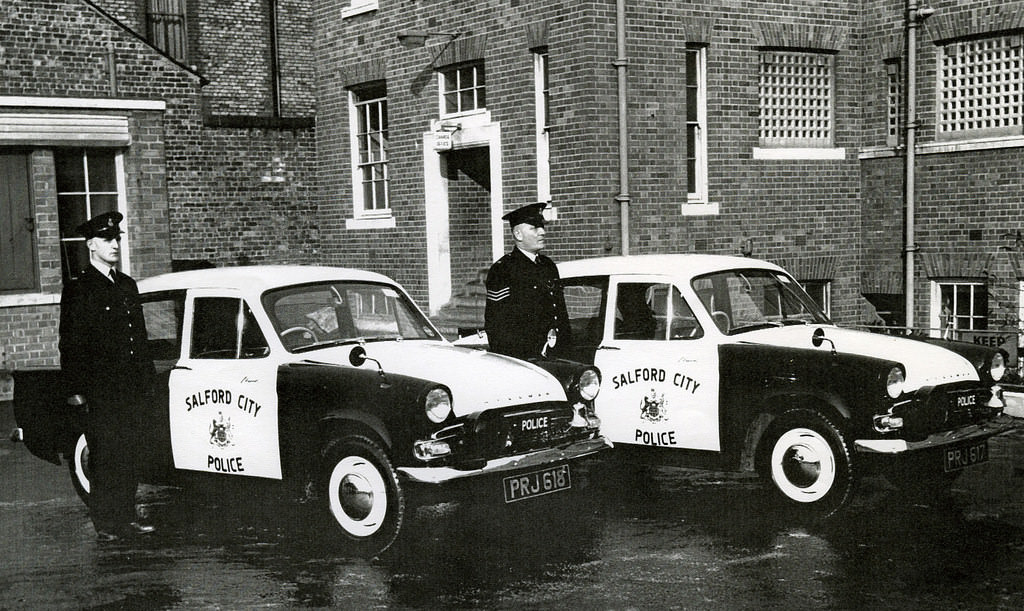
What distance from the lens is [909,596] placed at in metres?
5.75

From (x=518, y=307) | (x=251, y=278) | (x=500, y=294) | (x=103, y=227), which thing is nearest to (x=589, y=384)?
(x=518, y=307)

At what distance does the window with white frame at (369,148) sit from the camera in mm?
17891

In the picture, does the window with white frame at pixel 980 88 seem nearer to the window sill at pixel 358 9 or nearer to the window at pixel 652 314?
the window at pixel 652 314

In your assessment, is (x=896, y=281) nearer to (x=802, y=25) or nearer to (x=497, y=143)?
(x=802, y=25)

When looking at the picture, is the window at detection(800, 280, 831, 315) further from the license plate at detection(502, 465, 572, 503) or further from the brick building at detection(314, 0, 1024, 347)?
the license plate at detection(502, 465, 572, 503)

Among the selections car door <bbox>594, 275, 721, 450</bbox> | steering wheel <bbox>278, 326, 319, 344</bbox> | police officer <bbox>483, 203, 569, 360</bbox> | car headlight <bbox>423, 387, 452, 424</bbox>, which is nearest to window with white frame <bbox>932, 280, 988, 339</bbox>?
car door <bbox>594, 275, 721, 450</bbox>

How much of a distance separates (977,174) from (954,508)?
781 centimetres

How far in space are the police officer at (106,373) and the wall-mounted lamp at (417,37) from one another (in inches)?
360

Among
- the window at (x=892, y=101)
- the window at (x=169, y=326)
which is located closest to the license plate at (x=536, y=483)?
the window at (x=169, y=326)

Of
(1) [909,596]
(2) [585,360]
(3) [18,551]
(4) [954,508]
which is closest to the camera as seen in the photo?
(1) [909,596]

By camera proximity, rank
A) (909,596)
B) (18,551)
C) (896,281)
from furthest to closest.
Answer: (896,281) → (18,551) → (909,596)

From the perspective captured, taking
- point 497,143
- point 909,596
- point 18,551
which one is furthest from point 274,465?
point 497,143

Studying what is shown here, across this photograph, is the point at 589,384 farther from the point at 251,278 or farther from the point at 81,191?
the point at 81,191

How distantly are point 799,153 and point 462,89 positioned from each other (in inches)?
183
